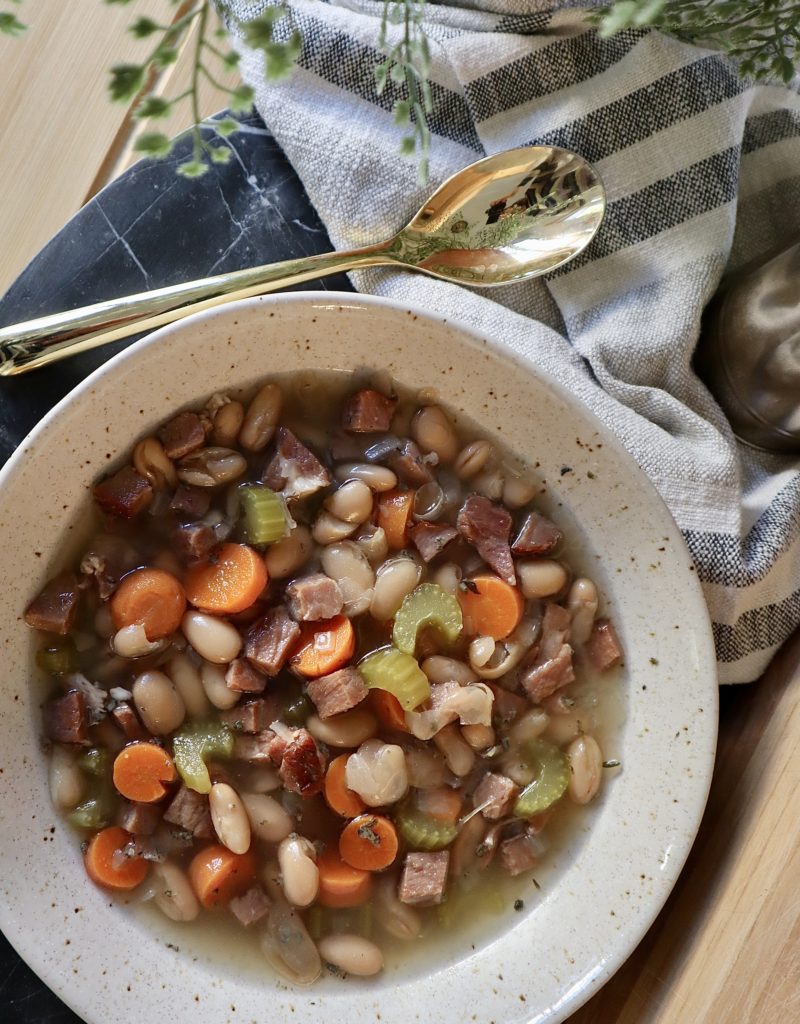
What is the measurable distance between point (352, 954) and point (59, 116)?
1.40 m

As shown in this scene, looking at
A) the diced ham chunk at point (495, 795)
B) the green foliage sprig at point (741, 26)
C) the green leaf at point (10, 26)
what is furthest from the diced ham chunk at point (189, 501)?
the green foliage sprig at point (741, 26)

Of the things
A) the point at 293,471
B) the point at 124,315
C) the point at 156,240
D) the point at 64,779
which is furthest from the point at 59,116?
the point at 64,779

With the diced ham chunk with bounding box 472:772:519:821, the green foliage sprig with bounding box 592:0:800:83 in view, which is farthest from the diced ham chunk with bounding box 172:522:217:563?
the green foliage sprig with bounding box 592:0:800:83

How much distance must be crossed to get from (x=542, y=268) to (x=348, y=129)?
0.37 m

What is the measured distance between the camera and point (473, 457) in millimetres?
1426

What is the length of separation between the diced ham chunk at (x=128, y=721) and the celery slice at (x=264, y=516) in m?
0.29

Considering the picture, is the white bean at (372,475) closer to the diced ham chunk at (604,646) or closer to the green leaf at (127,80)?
the diced ham chunk at (604,646)

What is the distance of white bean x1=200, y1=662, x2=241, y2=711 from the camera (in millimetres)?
1359

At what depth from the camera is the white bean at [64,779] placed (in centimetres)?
132

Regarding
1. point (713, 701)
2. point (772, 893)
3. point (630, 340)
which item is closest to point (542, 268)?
point (630, 340)

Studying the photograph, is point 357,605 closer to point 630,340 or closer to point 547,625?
point 547,625

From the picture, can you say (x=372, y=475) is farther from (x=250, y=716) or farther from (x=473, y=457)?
(x=250, y=716)

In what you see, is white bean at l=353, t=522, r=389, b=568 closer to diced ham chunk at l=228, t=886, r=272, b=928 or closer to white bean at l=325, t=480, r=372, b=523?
white bean at l=325, t=480, r=372, b=523

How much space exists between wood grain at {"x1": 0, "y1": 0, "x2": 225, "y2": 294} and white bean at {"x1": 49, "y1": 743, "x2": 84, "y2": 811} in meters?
0.77
